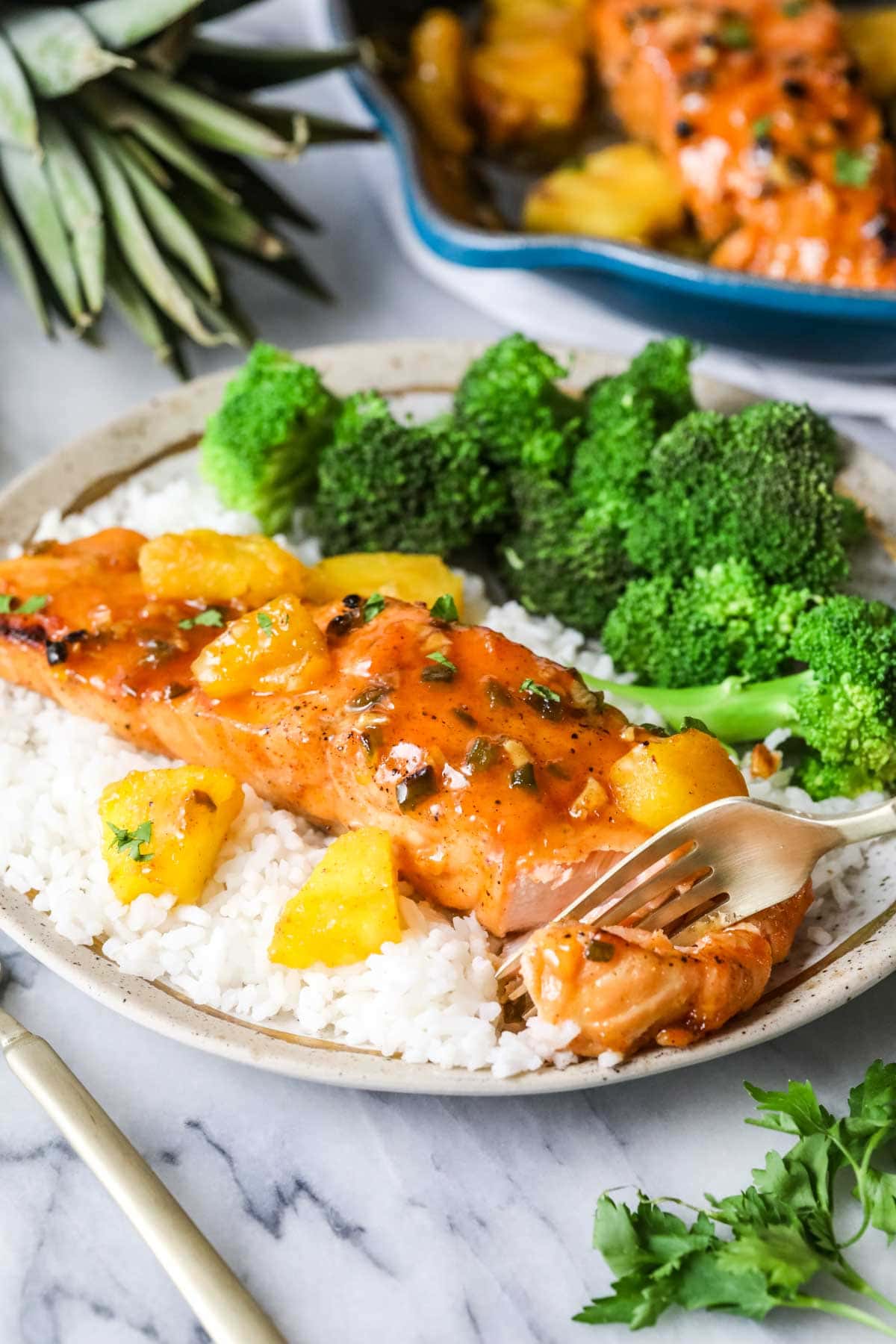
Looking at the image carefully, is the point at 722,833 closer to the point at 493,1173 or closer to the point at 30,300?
the point at 493,1173

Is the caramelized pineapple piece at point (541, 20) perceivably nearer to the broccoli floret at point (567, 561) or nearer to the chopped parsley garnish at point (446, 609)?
the broccoli floret at point (567, 561)

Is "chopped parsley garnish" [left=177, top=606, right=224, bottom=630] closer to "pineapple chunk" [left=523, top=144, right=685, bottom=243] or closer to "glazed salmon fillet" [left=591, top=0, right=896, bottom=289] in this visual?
"pineapple chunk" [left=523, top=144, right=685, bottom=243]

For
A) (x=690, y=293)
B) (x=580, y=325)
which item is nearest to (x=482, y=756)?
(x=690, y=293)

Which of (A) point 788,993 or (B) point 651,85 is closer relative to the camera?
(A) point 788,993

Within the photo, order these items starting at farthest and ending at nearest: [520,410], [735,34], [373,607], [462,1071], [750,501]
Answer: [735,34] < [520,410] < [750,501] < [373,607] < [462,1071]

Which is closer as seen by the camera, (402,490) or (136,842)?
(136,842)

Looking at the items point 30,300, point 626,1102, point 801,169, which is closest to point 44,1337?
point 626,1102

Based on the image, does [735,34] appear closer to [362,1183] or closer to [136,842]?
[136,842]

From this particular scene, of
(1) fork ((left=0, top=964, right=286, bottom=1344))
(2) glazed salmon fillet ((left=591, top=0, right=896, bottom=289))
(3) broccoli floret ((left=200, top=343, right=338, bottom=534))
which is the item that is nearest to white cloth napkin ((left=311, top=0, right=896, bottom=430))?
(2) glazed salmon fillet ((left=591, top=0, right=896, bottom=289))
